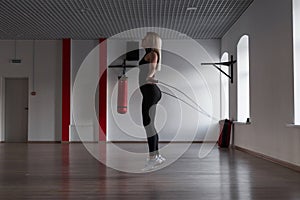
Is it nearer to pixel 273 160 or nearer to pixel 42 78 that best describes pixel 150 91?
pixel 273 160

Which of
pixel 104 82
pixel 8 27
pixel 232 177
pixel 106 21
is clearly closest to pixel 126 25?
pixel 106 21

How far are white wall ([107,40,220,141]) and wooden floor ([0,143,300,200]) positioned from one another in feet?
18.1

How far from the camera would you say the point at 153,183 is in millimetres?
3299

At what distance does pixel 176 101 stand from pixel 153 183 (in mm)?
6971

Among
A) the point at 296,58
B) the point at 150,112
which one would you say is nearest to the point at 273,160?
the point at 296,58

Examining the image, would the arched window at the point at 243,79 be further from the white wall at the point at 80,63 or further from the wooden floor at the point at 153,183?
the white wall at the point at 80,63

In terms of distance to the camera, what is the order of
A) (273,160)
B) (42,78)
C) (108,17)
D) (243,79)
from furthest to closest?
1. (42,78)
2. (108,17)
3. (243,79)
4. (273,160)

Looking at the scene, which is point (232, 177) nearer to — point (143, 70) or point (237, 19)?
point (143, 70)

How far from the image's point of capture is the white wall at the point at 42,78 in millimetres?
10305

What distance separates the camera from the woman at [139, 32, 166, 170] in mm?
A: 4035

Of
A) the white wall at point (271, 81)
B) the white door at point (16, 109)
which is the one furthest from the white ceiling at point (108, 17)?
the white door at point (16, 109)

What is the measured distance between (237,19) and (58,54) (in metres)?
4.69

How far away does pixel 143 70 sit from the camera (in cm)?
418

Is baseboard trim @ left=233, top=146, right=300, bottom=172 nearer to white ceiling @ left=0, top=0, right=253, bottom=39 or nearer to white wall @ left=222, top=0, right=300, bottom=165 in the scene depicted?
white wall @ left=222, top=0, right=300, bottom=165
